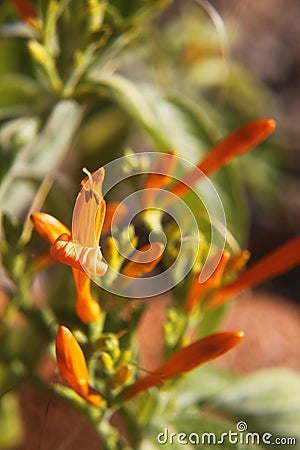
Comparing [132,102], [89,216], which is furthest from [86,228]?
[132,102]

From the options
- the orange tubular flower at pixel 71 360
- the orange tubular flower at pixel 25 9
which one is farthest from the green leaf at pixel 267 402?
the orange tubular flower at pixel 25 9

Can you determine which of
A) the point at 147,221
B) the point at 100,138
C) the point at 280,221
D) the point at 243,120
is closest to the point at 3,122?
the point at 147,221

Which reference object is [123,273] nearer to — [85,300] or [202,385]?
[85,300]

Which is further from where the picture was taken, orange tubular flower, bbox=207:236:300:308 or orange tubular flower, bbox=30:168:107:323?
orange tubular flower, bbox=207:236:300:308

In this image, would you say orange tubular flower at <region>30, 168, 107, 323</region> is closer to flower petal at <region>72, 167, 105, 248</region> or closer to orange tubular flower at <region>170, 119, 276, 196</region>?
flower petal at <region>72, 167, 105, 248</region>

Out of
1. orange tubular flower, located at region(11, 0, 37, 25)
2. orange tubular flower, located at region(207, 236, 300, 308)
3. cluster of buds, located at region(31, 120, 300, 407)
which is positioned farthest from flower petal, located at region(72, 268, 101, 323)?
orange tubular flower, located at region(11, 0, 37, 25)

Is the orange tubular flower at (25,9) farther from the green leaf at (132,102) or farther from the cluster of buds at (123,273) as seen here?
the cluster of buds at (123,273)
